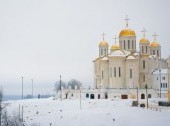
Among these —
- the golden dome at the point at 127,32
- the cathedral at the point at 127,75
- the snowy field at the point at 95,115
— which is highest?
the golden dome at the point at 127,32

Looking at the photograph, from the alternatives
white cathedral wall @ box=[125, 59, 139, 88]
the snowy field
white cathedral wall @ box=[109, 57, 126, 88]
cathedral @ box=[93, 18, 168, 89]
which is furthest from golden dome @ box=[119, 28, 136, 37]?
the snowy field

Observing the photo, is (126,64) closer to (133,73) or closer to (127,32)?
(133,73)

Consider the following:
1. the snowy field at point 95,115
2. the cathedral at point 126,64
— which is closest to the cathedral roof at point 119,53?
the cathedral at point 126,64

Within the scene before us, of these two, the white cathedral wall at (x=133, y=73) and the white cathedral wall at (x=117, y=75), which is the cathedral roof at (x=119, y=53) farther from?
the white cathedral wall at (x=133, y=73)

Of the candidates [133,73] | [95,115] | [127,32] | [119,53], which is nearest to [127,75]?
[133,73]

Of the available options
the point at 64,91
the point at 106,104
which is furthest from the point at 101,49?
the point at 106,104

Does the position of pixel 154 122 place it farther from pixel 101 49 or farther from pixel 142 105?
pixel 101 49

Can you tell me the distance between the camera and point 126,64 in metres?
84.0

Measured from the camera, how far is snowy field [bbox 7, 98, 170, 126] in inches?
2163

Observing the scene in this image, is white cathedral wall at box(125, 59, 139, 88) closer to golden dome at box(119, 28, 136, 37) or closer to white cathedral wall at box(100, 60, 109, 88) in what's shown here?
white cathedral wall at box(100, 60, 109, 88)

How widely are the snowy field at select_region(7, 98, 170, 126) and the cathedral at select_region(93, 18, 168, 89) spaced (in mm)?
12144

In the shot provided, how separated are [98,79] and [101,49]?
7.65 metres

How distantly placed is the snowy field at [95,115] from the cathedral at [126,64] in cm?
1214

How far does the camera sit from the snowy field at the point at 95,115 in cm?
5494
